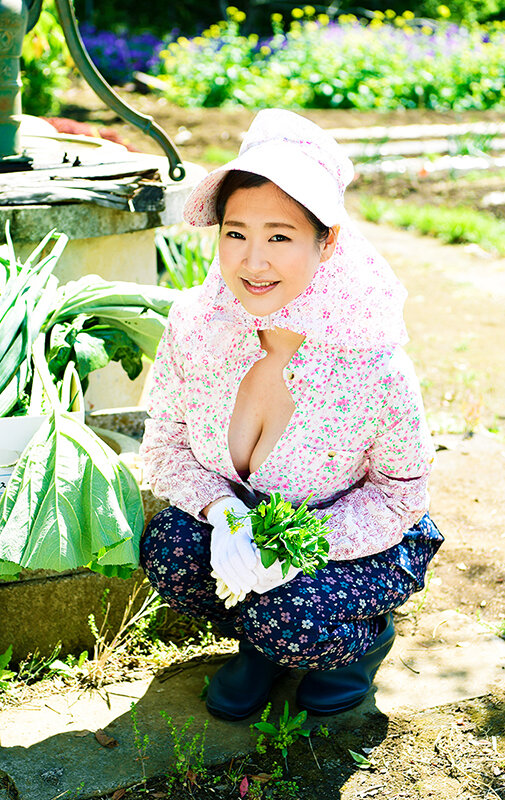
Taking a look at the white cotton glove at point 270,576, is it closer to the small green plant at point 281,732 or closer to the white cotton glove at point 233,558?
the white cotton glove at point 233,558

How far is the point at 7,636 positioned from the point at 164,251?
4.89 ft

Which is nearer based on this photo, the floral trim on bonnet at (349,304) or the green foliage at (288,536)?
the green foliage at (288,536)

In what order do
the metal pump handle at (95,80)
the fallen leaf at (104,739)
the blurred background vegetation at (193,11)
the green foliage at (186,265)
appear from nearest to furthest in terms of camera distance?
1. the fallen leaf at (104,739)
2. the metal pump handle at (95,80)
3. the green foliage at (186,265)
4. the blurred background vegetation at (193,11)

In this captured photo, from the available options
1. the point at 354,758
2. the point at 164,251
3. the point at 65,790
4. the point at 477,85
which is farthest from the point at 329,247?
the point at 477,85

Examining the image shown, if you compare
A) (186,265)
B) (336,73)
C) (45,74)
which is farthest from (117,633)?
(336,73)

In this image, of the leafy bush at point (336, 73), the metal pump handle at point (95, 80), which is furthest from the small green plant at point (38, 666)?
the leafy bush at point (336, 73)

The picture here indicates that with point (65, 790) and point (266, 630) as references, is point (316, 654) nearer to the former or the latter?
point (266, 630)

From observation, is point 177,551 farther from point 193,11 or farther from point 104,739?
point 193,11

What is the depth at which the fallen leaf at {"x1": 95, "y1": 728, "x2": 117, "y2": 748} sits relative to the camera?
2002mm

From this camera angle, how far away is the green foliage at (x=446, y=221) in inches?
254

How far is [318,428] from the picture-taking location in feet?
6.48

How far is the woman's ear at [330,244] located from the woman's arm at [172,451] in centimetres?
41

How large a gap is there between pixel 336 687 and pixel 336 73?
971 cm

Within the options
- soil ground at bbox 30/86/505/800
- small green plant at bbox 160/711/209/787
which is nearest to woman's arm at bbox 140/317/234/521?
small green plant at bbox 160/711/209/787
